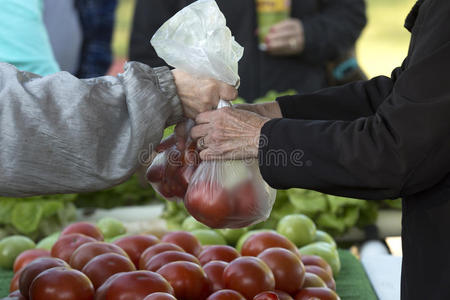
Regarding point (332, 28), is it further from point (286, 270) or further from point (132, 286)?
point (132, 286)

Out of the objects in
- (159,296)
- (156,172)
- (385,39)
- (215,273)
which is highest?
(156,172)

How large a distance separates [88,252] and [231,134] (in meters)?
0.64

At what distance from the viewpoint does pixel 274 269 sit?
177cm

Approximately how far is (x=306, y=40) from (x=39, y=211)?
1703 mm

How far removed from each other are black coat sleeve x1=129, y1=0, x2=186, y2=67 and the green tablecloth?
156 cm

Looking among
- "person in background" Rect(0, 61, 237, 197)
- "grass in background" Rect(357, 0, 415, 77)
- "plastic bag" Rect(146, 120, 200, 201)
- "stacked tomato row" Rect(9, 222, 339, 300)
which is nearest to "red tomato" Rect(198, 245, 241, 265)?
"stacked tomato row" Rect(9, 222, 339, 300)

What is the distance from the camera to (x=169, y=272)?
1642 mm

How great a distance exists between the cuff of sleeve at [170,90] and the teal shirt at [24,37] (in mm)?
751

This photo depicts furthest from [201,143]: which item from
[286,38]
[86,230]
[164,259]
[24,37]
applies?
[286,38]

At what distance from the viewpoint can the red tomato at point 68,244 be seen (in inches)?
74.9

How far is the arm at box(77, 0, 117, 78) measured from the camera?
10.6ft

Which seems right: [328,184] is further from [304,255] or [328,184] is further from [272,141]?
[304,255]

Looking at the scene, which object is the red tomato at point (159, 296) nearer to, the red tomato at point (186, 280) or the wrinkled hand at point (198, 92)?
the red tomato at point (186, 280)

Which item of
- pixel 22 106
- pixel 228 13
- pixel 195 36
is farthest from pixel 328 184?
pixel 228 13
